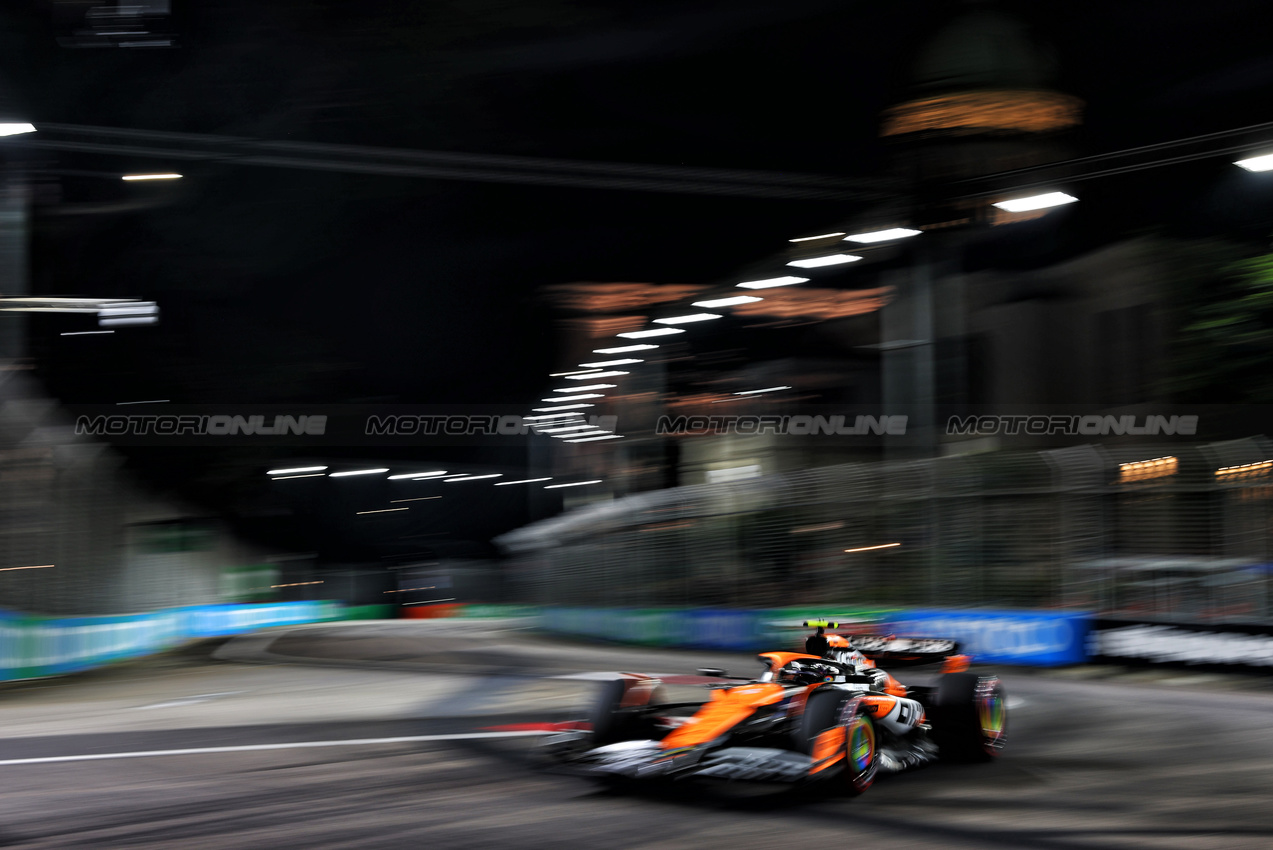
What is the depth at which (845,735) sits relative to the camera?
664 cm

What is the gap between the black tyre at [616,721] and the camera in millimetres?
7375

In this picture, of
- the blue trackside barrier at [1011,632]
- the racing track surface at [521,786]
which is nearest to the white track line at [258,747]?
the racing track surface at [521,786]

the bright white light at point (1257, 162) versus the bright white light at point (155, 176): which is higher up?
the bright white light at point (155, 176)

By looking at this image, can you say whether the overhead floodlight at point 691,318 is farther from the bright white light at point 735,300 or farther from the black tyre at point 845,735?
the black tyre at point 845,735

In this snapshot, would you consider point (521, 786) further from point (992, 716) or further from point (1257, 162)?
point (1257, 162)

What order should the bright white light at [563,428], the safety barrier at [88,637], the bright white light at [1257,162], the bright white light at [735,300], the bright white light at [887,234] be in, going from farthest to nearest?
the bright white light at [563,428] < the bright white light at [735,300] < the bright white light at [887,234] < the safety barrier at [88,637] < the bright white light at [1257,162]

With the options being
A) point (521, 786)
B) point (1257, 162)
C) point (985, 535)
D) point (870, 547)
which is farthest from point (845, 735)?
point (870, 547)

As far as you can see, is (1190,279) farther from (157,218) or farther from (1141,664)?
(157,218)

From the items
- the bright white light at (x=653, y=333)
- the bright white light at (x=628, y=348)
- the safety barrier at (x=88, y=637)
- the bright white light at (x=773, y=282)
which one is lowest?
the safety barrier at (x=88, y=637)

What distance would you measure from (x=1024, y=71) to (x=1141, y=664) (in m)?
18.9

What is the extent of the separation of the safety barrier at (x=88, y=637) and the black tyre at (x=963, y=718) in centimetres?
1301

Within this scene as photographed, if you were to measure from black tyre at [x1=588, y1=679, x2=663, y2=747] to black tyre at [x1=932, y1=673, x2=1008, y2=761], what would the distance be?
79.8 inches

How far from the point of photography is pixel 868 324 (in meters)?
29.0

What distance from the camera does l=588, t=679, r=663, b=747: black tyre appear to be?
7375 mm
